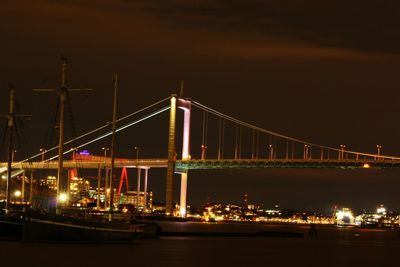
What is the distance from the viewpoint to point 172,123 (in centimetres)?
10556

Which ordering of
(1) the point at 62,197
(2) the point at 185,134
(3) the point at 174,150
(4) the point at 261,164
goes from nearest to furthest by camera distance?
(1) the point at 62,197 < (3) the point at 174,150 < (4) the point at 261,164 < (2) the point at 185,134

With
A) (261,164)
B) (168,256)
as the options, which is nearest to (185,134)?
(261,164)

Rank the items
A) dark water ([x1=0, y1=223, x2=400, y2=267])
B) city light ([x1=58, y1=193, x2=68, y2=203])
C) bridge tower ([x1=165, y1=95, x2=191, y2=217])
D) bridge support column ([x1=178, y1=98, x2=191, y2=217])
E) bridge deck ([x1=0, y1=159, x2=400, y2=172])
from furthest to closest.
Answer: bridge support column ([x1=178, y1=98, x2=191, y2=217]) < bridge deck ([x1=0, y1=159, x2=400, y2=172]) < bridge tower ([x1=165, y1=95, x2=191, y2=217]) < city light ([x1=58, y1=193, x2=68, y2=203]) < dark water ([x1=0, y1=223, x2=400, y2=267])

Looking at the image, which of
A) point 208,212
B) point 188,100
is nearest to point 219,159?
point 188,100

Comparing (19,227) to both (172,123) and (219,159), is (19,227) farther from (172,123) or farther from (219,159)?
(219,159)

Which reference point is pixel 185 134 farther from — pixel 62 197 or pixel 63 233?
pixel 63 233

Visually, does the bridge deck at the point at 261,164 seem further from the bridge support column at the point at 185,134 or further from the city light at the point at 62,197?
the city light at the point at 62,197

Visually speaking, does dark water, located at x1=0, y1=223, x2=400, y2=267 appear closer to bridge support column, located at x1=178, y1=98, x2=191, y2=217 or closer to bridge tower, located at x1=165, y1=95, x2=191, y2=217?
bridge tower, located at x1=165, y1=95, x2=191, y2=217

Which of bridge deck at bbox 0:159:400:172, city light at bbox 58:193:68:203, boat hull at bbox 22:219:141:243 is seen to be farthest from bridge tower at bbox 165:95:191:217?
boat hull at bbox 22:219:141:243

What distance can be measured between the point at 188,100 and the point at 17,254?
78.5 metres

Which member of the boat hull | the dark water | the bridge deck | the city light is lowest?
the dark water

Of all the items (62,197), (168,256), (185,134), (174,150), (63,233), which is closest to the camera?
(168,256)

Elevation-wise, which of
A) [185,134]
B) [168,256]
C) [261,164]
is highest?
[185,134]

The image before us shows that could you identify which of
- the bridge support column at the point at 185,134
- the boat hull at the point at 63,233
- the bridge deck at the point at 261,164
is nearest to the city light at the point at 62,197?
the boat hull at the point at 63,233
